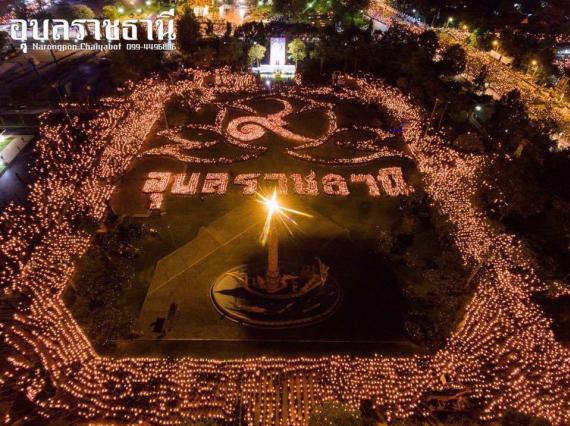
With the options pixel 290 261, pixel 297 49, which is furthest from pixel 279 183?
pixel 297 49

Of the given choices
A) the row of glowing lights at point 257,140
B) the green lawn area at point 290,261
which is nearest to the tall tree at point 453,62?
the row of glowing lights at point 257,140

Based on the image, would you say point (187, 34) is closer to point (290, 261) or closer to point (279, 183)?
point (279, 183)

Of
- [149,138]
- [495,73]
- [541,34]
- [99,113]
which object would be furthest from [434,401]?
[541,34]

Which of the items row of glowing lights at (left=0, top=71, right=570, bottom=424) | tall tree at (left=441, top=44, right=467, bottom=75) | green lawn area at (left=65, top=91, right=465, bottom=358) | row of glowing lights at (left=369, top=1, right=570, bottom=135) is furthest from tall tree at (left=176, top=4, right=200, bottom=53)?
row of glowing lights at (left=369, top=1, right=570, bottom=135)

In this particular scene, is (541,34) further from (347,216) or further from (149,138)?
(149,138)

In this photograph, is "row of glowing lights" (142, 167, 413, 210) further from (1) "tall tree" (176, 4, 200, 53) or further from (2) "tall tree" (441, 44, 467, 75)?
(1) "tall tree" (176, 4, 200, 53)
